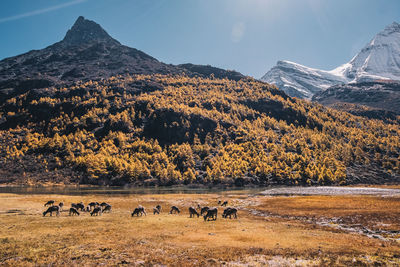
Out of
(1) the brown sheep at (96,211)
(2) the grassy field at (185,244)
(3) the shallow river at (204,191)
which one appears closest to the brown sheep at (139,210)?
(1) the brown sheep at (96,211)

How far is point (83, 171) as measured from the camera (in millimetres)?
181625

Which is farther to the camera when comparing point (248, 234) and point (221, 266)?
point (248, 234)

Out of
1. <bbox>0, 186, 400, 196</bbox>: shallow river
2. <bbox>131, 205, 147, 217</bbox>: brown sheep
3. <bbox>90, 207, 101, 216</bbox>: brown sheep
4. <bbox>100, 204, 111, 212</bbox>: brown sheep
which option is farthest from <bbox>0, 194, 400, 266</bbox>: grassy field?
<bbox>0, 186, 400, 196</bbox>: shallow river

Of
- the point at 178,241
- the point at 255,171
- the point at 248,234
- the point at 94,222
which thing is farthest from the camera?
the point at 255,171

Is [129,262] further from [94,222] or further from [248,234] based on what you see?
[94,222]

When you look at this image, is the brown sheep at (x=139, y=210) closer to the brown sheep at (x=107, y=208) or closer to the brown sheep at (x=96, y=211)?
the brown sheep at (x=96, y=211)

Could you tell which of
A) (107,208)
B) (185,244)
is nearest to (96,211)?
(107,208)

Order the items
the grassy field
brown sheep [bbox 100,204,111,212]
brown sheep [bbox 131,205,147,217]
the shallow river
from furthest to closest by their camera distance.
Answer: the shallow river → brown sheep [bbox 100,204,111,212] → brown sheep [bbox 131,205,147,217] → the grassy field

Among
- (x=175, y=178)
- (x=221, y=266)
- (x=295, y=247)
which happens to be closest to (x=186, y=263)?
(x=221, y=266)

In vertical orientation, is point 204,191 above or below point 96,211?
below

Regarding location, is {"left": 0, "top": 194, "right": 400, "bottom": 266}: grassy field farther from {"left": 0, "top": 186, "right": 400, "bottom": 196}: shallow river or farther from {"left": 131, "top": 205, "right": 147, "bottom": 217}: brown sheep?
{"left": 0, "top": 186, "right": 400, "bottom": 196}: shallow river

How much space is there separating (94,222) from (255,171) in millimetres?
171491

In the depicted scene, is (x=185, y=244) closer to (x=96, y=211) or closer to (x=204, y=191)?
(x=96, y=211)

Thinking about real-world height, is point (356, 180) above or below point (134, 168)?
below
